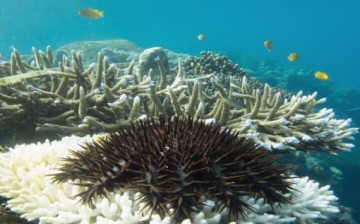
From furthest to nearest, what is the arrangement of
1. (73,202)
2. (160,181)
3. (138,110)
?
1. (138,110)
2. (73,202)
3. (160,181)

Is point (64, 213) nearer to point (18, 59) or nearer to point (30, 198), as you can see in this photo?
point (30, 198)

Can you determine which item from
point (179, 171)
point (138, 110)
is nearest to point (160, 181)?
point (179, 171)

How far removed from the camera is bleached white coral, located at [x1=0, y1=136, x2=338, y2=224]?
225 cm

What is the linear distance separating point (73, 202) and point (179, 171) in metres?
0.84

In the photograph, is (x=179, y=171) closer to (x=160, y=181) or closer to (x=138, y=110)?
(x=160, y=181)

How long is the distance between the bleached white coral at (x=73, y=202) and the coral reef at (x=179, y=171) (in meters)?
0.07

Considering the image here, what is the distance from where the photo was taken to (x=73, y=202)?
2.40m

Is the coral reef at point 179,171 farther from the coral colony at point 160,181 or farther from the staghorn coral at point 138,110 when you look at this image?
the staghorn coral at point 138,110

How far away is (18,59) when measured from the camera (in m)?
5.55

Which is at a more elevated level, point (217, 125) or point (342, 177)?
point (342, 177)

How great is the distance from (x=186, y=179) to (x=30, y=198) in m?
1.26

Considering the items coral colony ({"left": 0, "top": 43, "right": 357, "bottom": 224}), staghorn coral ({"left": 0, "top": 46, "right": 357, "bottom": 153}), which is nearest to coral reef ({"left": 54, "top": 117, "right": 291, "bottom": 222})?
coral colony ({"left": 0, "top": 43, "right": 357, "bottom": 224})

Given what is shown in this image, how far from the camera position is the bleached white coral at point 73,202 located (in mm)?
2246

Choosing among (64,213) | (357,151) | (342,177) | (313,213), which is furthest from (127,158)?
(357,151)
